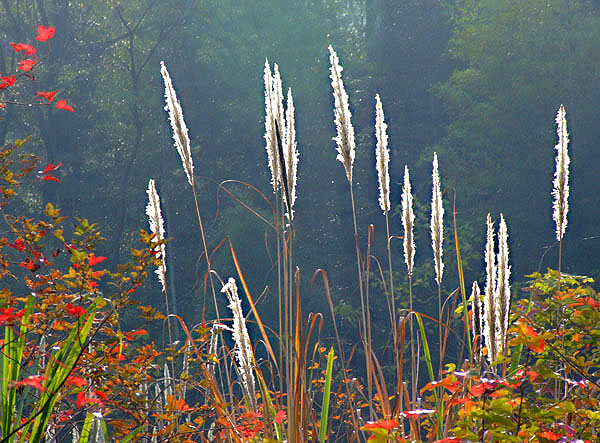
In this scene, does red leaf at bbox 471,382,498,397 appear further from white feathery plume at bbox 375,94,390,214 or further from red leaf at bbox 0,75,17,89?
red leaf at bbox 0,75,17,89

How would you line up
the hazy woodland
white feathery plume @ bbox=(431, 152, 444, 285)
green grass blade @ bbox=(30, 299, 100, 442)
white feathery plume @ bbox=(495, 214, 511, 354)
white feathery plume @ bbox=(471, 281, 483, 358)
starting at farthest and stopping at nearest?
1. the hazy woodland
2. white feathery plume @ bbox=(431, 152, 444, 285)
3. white feathery plume @ bbox=(471, 281, 483, 358)
4. white feathery plume @ bbox=(495, 214, 511, 354)
5. green grass blade @ bbox=(30, 299, 100, 442)

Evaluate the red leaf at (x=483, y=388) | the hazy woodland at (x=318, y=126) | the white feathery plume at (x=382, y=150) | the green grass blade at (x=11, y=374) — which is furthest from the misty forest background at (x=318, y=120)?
the red leaf at (x=483, y=388)

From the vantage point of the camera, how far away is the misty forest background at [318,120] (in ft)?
38.1

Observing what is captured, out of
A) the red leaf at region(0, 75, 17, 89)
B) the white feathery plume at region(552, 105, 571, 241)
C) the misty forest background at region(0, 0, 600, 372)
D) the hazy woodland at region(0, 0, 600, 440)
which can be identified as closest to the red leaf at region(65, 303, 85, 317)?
the red leaf at region(0, 75, 17, 89)

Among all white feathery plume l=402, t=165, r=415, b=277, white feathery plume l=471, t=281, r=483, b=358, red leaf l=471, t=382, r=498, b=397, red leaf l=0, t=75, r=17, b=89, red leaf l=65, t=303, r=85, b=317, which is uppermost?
red leaf l=0, t=75, r=17, b=89

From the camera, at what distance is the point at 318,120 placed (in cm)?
1293

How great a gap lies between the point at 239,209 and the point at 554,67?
5.96 meters

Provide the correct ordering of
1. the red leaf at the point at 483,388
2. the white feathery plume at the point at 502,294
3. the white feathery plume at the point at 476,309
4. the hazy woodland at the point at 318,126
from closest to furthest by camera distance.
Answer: the red leaf at the point at 483,388 → the white feathery plume at the point at 502,294 → the white feathery plume at the point at 476,309 → the hazy woodland at the point at 318,126

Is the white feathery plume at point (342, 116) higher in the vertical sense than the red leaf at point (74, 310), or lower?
higher

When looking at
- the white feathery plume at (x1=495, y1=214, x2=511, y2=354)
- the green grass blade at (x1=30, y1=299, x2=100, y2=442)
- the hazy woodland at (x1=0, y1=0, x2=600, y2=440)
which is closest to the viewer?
the green grass blade at (x1=30, y1=299, x2=100, y2=442)

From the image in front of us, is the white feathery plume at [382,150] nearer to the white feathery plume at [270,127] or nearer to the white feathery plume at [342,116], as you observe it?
the white feathery plume at [342,116]

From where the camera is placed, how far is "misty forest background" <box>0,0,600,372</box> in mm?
11602

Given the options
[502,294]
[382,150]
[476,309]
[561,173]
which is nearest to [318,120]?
[382,150]

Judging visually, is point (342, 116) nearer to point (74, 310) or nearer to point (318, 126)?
point (74, 310)
